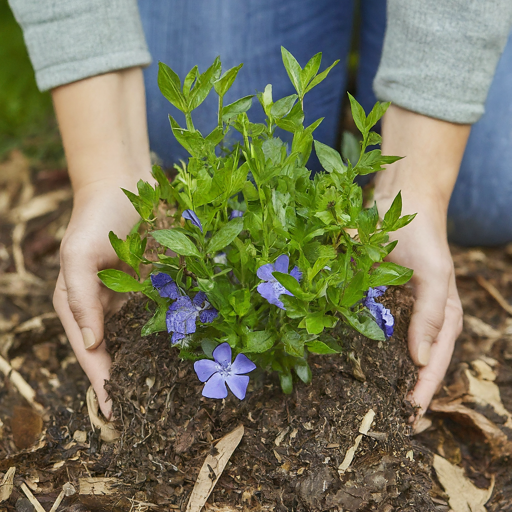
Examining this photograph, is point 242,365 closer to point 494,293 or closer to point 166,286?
point 166,286

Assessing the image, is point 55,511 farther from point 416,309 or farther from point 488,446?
point 488,446

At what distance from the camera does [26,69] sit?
303cm

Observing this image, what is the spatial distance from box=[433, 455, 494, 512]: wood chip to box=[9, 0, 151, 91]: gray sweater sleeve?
4.50ft

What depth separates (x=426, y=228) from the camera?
1.41 meters

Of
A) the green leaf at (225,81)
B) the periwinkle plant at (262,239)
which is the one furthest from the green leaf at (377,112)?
the green leaf at (225,81)

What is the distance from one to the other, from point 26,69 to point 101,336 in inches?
92.6

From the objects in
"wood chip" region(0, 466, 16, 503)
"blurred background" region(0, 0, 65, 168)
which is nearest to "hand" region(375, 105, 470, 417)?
"wood chip" region(0, 466, 16, 503)

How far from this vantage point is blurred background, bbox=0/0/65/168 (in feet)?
8.84

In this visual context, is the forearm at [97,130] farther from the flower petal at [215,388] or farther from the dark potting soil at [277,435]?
the flower petal at [215,388]

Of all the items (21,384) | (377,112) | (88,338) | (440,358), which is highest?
(377,112)

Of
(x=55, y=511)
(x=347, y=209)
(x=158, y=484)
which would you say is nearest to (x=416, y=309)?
(x=347, y=209)

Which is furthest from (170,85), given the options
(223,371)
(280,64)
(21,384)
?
(280,64)

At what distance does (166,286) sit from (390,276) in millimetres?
424

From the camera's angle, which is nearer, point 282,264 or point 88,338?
point 282,264
